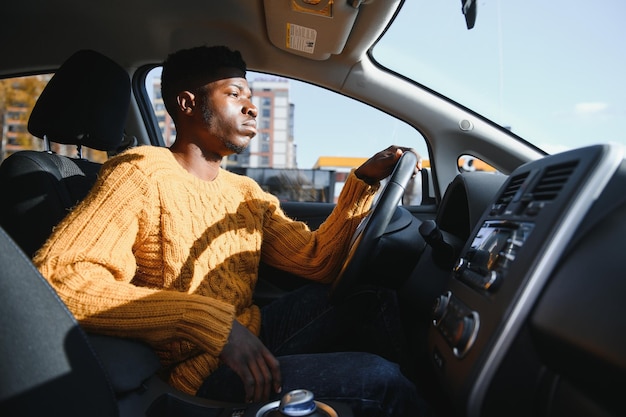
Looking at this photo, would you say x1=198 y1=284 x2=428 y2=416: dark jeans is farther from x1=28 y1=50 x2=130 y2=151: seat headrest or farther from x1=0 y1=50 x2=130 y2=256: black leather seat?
x1=28 y1=50 x2=130 y2=151: seat headrest

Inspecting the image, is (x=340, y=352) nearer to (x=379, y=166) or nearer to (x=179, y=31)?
(x=379, y=166)

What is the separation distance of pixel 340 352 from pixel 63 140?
1294 millimetres

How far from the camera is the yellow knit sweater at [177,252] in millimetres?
1080

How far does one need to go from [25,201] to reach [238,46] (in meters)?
1.30

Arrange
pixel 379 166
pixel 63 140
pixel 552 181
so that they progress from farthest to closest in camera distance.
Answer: pixel 63 140
pixel 379 166
pixel 552 181

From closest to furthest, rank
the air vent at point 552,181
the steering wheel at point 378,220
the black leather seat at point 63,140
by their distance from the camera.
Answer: the air vent at point 552,181, the steering wheel at point 378,220, the black leather seat at point 63,140

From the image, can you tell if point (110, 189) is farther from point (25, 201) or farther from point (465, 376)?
point (465, 376)

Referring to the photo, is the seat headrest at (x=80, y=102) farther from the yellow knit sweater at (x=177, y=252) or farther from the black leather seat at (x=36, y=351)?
the black leather seat at (x=36, y=351)

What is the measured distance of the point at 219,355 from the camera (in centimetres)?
109

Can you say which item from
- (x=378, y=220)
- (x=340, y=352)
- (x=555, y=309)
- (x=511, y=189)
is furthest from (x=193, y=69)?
(x=555, y=309)

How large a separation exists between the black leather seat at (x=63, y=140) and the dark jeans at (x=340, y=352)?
750 mm

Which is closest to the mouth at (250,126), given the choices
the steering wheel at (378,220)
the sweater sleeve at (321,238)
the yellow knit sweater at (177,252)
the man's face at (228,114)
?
the man's face at (228,114)

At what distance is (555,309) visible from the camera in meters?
0.68

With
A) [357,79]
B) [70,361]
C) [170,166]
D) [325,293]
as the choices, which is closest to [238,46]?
[357,79]
